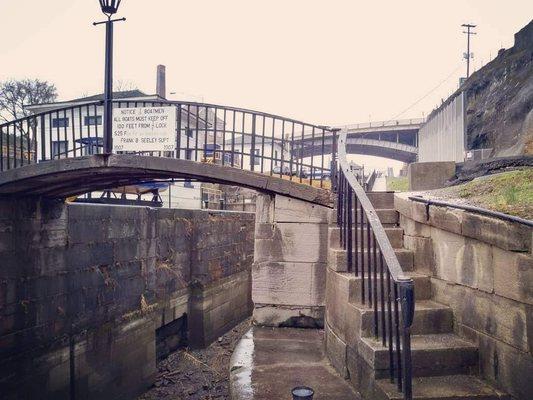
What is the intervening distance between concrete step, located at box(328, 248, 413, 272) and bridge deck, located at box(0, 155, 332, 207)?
1.43 meters

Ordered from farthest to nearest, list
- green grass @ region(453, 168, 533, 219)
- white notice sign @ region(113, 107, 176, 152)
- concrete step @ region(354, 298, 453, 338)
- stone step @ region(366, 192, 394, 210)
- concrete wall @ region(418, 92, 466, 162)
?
concrete wall @ region(418, 92, 466, 162)
white notice sign @ region(113, 107, 176, 152)
stone step @ region(366, 192, 394, 210)
concrete step @ region(354, 298, 453, 338)
green grass @ region(453, 168, 533, 219)

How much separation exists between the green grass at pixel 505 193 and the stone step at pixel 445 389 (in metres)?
1.44

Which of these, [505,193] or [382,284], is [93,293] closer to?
[382,284]

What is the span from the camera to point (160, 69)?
35094mm

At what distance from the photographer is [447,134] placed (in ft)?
35.8

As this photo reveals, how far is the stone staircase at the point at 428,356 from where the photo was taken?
131 inches

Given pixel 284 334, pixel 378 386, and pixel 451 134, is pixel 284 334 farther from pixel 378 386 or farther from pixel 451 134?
pixel 451 134

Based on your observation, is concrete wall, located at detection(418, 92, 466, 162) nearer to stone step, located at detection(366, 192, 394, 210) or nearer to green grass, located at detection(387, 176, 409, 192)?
green grass, located at detection(387, 176, 409, 192)

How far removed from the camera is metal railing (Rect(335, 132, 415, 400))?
3.00 metres

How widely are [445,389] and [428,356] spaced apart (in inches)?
12.1

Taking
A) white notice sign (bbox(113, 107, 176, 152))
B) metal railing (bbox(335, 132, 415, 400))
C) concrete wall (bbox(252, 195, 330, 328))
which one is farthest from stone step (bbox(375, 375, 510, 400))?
white notice sign (bbox(113, 107, 176, 152))

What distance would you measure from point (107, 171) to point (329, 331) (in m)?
3.86

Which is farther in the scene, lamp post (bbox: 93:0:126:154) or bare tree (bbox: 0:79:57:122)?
bare tree (bbox: 0:79:57:122)

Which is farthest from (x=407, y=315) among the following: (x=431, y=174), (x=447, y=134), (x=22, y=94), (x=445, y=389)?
(x=22, y=94)
